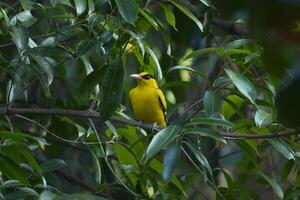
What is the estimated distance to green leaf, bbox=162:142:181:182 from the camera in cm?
257

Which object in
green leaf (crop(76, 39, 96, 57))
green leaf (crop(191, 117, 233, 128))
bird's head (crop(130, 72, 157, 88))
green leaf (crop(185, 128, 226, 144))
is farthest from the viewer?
bird's head (crop(130, 72, 157, 88))

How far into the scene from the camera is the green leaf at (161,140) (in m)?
2.50

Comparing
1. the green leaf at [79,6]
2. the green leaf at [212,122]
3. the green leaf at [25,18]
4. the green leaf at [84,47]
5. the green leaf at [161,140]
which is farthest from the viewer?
the green leaf at [25,18]

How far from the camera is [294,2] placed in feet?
1.18

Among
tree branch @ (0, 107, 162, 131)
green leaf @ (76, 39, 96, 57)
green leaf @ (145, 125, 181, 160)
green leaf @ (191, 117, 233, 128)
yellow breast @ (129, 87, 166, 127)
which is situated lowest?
yellow breast @ (129, 87, 166, 127)

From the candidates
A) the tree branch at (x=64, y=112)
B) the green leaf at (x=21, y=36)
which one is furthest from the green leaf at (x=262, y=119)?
the green leaf at (x=21, y=36)

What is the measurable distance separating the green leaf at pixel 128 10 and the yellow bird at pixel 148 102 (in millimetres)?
2001

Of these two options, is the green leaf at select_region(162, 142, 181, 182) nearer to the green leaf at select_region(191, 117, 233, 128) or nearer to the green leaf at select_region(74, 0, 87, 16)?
the green leaf at select_region(191, 117, 233, 128)

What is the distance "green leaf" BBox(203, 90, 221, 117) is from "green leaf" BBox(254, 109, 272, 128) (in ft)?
1.00

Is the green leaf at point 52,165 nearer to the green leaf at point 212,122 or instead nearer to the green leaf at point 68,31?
the green leaf at point 68,31

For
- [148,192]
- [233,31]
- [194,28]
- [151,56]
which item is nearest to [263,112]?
[151,56]

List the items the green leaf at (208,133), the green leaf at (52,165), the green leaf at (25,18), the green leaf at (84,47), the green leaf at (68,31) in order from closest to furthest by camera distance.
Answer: the green leaf at (208,133), the green leaf at (84,47), the green leaf at (68,31), the green leaf at (25,18), the green leaf at (52,165)

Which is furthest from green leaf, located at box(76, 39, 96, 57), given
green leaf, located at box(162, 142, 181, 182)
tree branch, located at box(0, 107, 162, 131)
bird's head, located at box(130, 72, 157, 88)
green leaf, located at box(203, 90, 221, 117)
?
bird's head, located at box(130, 72, 157, 88)

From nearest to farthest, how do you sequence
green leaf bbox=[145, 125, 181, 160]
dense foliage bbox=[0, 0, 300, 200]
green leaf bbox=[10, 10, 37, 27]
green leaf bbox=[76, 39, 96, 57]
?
green leaf bbox=[145, 125, 181, 160]
dense foliage bbox=[0, 0, 300, 200]
green leaf bbox=[76, 39, 96, 57]
green leaf bbox=[10, 10, 37, 27]
